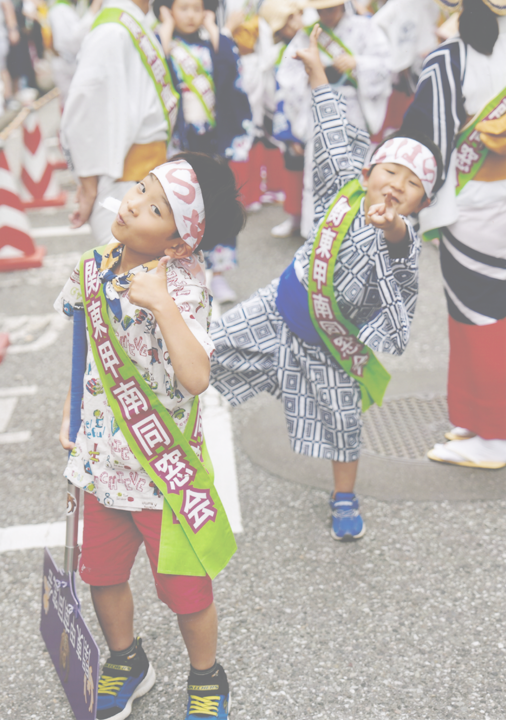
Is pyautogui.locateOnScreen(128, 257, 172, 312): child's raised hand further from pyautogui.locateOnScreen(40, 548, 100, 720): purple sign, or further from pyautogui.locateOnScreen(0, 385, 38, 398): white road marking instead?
pyautogui.locateOnScreen(0, 385, 38, 398): white road marking

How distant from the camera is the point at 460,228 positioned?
279 centimetres

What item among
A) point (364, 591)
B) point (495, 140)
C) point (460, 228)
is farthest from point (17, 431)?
point (495, 140)

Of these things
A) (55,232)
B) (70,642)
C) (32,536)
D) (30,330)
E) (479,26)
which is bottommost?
(55,232)

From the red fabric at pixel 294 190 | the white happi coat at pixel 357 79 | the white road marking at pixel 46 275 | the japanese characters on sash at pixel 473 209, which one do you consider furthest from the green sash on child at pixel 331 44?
the white road marking at pixel 46 275

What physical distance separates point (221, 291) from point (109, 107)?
76.4 inches

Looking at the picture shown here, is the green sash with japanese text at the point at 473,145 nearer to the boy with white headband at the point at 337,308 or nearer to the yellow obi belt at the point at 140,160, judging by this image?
the boy with white headband at the point at 337,308

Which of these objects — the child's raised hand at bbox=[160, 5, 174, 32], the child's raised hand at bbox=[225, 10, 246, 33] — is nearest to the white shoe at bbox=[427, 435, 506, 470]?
the child's raised hand at bbox=[160, 5, 174, 32]

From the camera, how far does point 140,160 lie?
3219 mm

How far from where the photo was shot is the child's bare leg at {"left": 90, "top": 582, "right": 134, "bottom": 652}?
1.88 m

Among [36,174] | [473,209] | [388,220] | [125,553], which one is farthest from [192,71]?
[36,174]

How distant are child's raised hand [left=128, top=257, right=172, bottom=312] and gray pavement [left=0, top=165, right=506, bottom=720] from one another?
1.17m

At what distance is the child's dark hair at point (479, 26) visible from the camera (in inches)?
102

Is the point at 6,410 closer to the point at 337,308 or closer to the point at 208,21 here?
the point at 337,308

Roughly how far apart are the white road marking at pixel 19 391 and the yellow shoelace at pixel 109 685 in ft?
7.24
